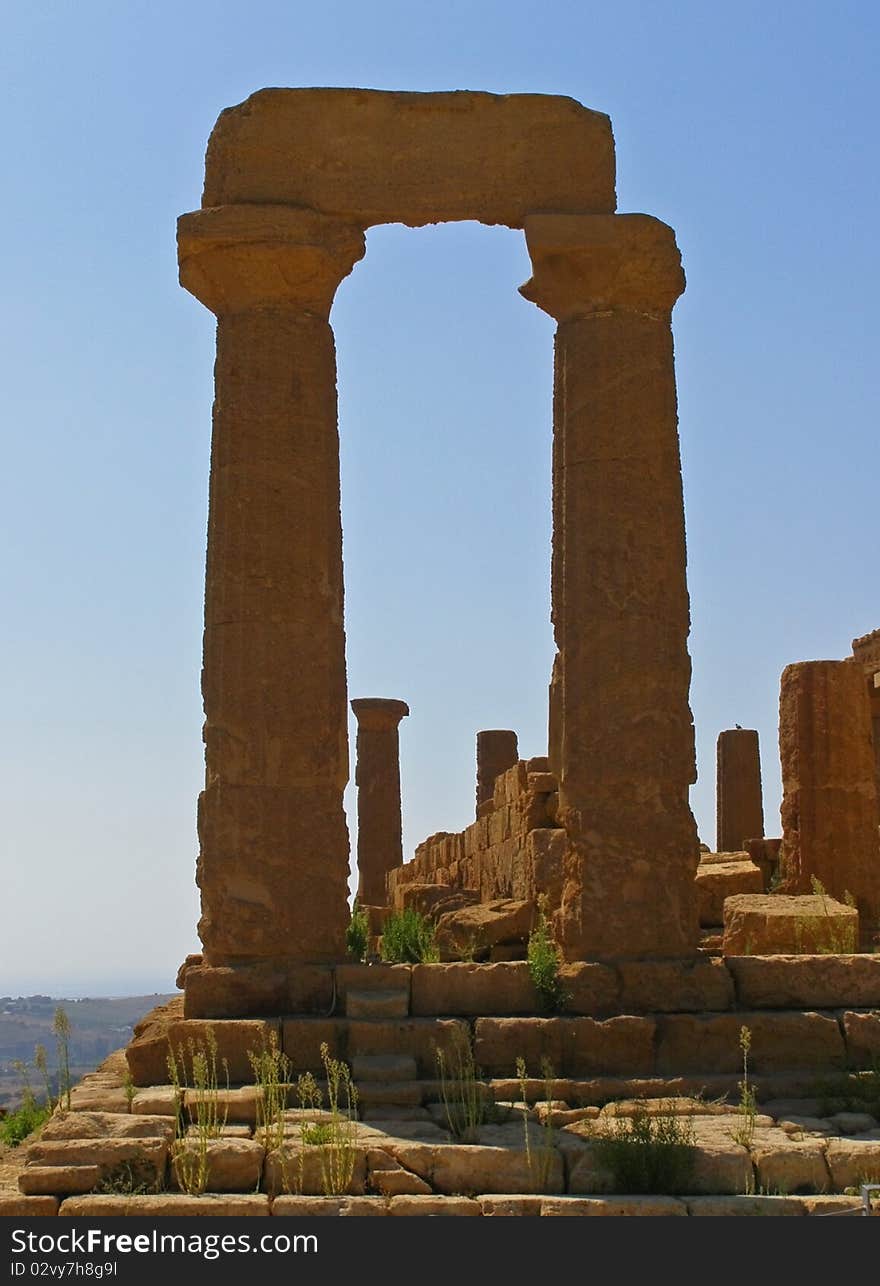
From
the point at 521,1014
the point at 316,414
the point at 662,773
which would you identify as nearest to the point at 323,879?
the point at 521,1014

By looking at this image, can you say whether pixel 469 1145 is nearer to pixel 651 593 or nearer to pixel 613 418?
pixel 651 593

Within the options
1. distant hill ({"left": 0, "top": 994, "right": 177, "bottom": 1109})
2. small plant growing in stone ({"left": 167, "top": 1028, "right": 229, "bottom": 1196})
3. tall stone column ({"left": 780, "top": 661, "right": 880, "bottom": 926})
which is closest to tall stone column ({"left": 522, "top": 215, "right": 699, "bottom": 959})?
small plant growing in stone ({"left": 167, "top": 1028, "right": 229, "bottom": 1196})

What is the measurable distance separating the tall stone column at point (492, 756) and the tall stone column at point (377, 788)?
1507 mm

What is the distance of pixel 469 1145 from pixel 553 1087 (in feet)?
5.02

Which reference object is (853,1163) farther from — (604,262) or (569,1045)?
(604,262)

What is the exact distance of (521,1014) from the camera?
1234cm

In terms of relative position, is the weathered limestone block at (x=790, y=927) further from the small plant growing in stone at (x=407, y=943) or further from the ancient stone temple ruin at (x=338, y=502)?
the small plant growing in stone at (x=407, y=943)

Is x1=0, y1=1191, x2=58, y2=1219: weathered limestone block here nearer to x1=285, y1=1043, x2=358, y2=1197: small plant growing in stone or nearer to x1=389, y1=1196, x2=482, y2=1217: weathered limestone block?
x1=285, y1=1043, x2=358, y2=1197: small plant growing in stone

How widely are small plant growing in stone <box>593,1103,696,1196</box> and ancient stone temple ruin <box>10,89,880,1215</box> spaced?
41cm

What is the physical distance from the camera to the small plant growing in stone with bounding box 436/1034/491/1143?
34.5 ft

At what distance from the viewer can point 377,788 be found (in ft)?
99.3

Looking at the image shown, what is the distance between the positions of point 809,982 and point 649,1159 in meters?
3.26

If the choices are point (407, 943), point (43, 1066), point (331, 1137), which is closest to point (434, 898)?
point (407, 943)
